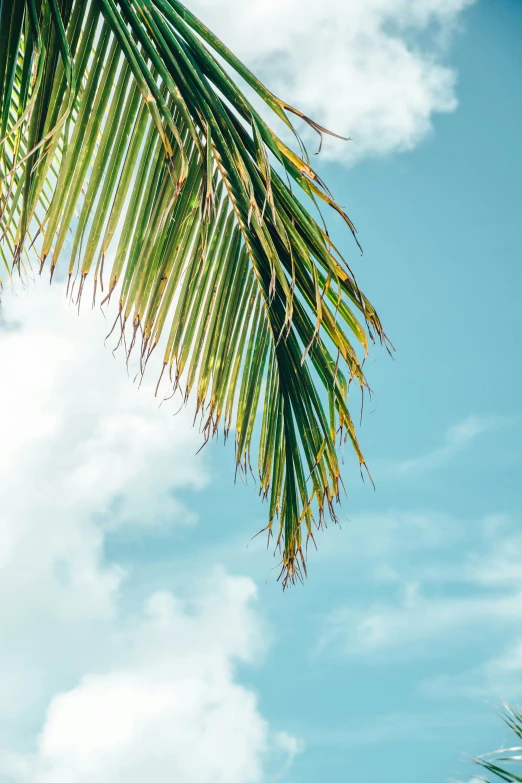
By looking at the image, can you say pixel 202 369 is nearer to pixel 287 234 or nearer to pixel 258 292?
pixel 258 292

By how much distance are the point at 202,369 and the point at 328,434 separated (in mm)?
400

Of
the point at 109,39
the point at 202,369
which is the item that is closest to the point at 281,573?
the point at 202,369

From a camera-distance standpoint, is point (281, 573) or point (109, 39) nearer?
point (109, 39)

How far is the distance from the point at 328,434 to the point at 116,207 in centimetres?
85

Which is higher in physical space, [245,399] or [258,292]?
[258,292]

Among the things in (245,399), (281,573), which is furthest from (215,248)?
(281,573)

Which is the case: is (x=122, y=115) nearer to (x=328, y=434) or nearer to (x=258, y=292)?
(x=258, y=292)

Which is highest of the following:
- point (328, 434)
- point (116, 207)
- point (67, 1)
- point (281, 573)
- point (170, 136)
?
point (67, 1)

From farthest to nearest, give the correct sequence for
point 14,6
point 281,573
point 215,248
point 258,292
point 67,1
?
point 281,573 < point 258,292 < point 215,248 < point 67,1 < point 14,6

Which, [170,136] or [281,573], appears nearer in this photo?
[170,136]

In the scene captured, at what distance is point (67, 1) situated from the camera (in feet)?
5.21

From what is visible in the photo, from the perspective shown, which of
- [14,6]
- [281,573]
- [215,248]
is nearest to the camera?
[14,6]

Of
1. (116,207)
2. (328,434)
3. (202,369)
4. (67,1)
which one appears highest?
(67,1)

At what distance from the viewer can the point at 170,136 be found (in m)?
1.60
